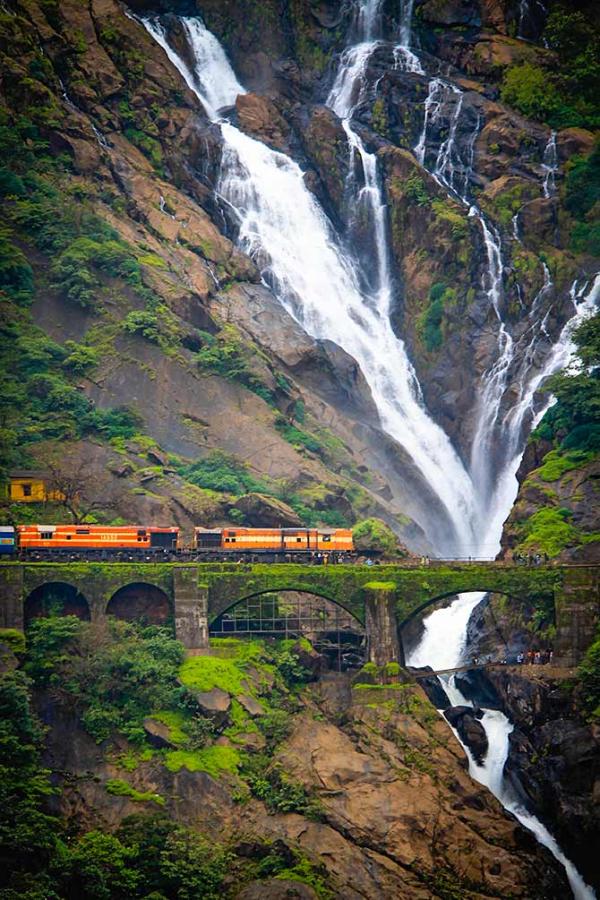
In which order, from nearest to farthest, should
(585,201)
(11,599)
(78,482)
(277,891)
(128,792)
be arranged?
(277,891) < (128,792) < (11,599) < (78,482) < (585,201)

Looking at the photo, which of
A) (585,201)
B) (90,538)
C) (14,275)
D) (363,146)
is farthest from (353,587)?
(363,146)

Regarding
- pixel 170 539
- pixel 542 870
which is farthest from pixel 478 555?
pixel 542 870

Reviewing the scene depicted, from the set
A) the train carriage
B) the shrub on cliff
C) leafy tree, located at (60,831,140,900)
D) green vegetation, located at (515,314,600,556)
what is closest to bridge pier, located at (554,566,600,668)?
green vegetation, located at (515,314,600,556)

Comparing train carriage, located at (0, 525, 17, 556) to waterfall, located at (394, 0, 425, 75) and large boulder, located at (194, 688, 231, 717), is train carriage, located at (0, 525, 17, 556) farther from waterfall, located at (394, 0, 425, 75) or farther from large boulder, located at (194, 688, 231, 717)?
waterfall, located at (394, 0, 425, 75)

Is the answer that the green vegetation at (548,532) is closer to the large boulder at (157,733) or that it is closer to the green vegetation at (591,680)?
the green vegetation at (591,680)

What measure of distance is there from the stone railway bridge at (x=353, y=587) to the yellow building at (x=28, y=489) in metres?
9.95

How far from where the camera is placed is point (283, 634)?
355ft

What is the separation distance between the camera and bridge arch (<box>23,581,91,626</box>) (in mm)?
104312

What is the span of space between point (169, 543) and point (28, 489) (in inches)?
444

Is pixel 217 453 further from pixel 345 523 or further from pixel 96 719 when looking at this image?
pixel 96 719

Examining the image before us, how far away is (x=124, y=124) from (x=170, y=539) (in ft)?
158

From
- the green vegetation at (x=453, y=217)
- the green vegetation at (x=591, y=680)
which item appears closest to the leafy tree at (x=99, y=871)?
the green vegetation at (x=591, y=680)

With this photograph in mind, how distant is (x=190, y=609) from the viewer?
105m

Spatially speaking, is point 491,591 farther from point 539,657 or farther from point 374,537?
point 374,537
